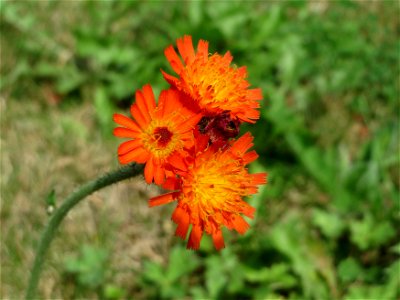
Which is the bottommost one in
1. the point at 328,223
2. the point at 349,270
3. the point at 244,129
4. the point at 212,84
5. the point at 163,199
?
the point at 163,199

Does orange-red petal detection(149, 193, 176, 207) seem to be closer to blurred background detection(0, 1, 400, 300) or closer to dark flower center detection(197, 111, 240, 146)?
dark flower center detection(197, 111, 240, 146)

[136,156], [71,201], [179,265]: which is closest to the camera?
[136,156]

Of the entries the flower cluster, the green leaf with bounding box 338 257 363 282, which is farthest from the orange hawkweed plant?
the green leaf with bounding box 338 257 363 282

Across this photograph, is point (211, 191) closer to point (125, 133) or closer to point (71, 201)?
point (125, 133)

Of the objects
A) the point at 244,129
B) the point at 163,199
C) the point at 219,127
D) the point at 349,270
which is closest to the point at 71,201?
the point at 163,199

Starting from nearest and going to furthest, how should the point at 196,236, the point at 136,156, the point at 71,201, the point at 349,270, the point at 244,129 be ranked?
the point at 136,156
the point at 196,236
the point at 71,201
the point at 349,270
the point at 244,129

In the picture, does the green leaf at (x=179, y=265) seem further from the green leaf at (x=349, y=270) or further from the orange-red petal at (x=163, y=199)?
the orange-red petal at (x=163, y=199)

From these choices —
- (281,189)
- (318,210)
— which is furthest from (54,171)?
(318,210)
